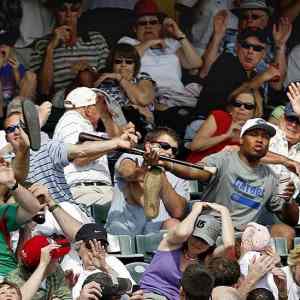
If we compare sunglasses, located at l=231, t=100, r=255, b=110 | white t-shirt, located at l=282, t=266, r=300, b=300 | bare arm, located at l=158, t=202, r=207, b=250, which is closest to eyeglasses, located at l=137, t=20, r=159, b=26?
sunglasses, located at l=231, t=100, r=255, b=110

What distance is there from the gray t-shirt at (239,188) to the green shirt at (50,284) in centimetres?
Answer: 256

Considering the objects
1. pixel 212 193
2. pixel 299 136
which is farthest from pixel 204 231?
pixel 299 136

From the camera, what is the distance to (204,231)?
11.8 m

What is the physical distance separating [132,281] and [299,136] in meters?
3.49

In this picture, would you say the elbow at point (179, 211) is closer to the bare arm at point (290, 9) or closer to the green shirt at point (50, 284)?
the green shirt at point (50, 284)

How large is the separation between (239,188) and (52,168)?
1506 millimetres

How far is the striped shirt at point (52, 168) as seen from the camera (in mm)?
12523

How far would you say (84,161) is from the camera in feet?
43.1

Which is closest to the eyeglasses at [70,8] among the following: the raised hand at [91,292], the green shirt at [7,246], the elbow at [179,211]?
the elbow at [179,211]

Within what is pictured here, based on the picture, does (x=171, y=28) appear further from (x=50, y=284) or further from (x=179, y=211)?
(x=50, y=284)

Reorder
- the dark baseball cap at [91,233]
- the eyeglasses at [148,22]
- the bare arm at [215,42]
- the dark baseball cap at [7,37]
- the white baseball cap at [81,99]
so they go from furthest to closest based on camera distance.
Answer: the bare arm at [215,42] → the eyeglasses at [148,22] → the dark baseball cap at [7,37] → the white baseball cap at [81,99] → the dark baseball cap at [91,233]

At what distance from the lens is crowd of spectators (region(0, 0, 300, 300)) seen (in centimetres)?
1122

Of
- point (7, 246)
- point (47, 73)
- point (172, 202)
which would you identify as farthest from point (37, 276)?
point (47, 73)

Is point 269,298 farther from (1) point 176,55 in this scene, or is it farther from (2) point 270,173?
(1) point 176,55
